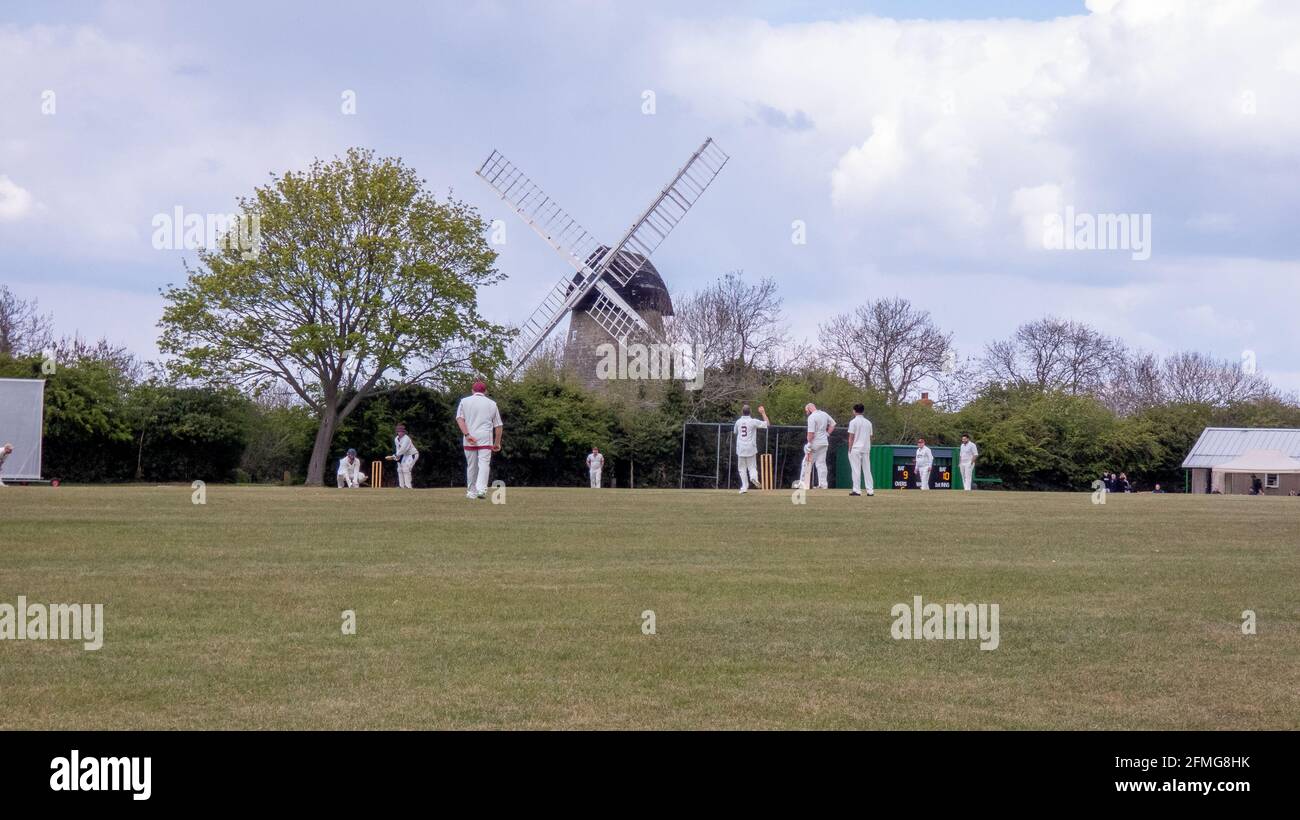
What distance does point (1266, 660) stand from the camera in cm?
969

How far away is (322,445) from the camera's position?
62031 millimetres

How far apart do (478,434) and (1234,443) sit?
69848mm

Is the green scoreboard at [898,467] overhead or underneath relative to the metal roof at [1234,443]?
underneath

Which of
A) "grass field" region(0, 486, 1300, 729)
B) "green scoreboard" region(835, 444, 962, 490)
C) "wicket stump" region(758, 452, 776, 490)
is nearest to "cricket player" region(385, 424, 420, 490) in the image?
"wicket stump" region(758, 452, 776, 490)

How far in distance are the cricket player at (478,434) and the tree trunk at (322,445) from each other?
35.1 metres

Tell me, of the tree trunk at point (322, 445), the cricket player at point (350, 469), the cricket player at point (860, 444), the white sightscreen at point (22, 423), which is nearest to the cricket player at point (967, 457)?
the cricket player at point (860, 444)

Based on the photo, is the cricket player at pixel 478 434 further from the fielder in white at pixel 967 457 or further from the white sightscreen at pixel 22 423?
the white sightscreen at pixel 22 423

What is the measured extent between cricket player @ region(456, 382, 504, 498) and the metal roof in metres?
67.4

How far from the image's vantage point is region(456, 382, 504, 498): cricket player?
27719 millimetres

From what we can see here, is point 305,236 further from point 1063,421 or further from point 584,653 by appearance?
point 584,653

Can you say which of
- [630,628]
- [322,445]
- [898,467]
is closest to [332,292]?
[322,445]

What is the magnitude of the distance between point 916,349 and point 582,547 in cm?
8734

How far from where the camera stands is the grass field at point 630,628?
8023mm
